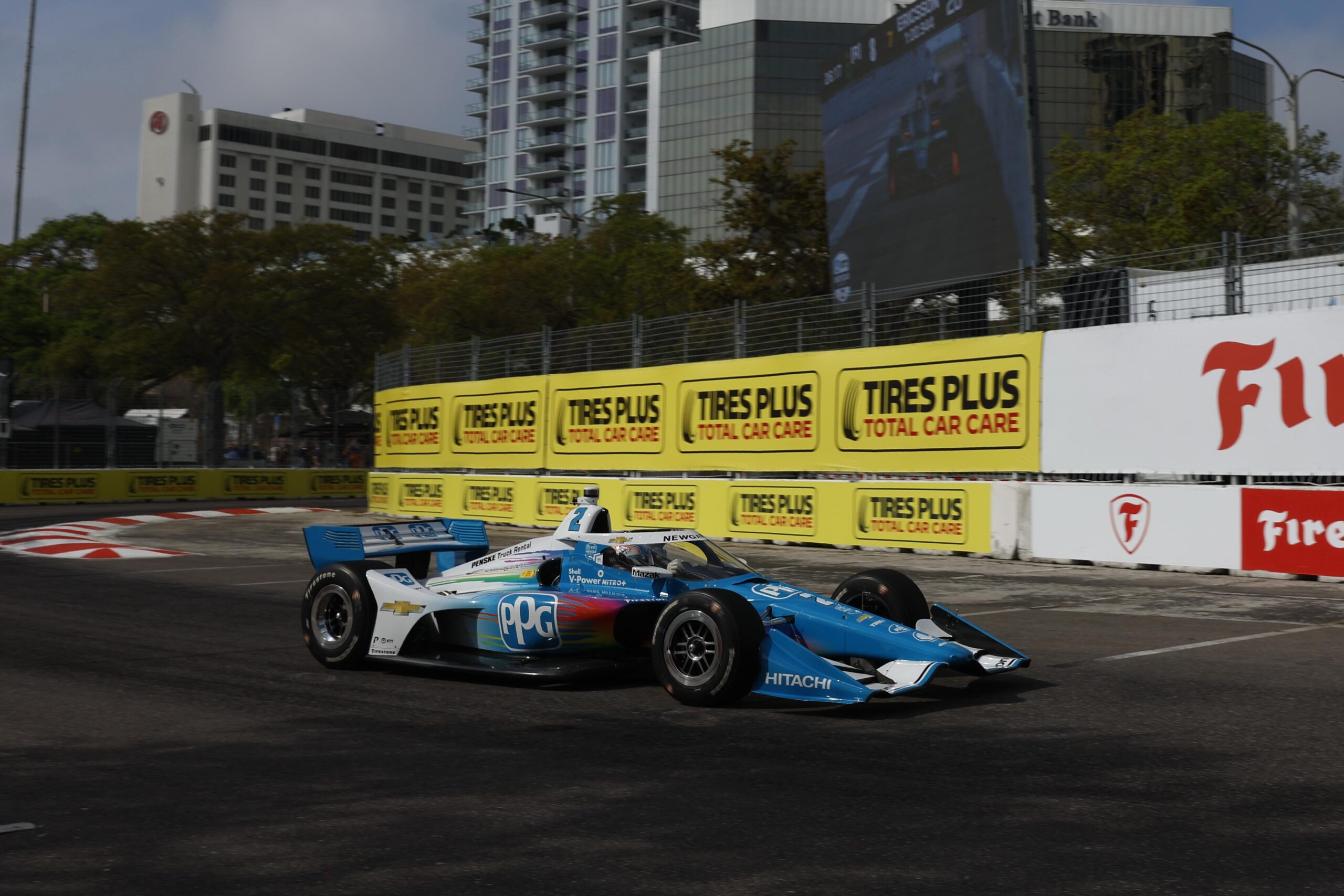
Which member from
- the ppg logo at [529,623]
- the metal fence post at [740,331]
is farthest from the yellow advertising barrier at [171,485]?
the ppg logo at [529,623]

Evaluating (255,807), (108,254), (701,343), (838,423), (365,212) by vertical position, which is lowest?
(255,807)

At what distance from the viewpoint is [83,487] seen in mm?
34062

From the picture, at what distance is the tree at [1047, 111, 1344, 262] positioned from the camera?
37594 mm

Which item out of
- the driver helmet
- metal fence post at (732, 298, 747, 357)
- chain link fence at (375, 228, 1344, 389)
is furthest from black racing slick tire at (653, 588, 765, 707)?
metal fence post at (732, 298, 747, 357)

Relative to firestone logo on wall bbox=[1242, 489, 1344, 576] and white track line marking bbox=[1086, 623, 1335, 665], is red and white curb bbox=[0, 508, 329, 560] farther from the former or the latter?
firestone logo on wall bbox=[1242, 489, 1344, 576]

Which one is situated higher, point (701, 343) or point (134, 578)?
point (701, 343)

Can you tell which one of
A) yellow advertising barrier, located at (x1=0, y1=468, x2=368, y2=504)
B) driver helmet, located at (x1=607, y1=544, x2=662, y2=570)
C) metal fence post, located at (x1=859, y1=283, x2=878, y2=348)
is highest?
metal fence post, located at (x1=859, y1=283, x2=878, y2=348)

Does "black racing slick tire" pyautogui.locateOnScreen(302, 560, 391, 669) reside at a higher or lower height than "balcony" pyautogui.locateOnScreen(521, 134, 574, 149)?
lower

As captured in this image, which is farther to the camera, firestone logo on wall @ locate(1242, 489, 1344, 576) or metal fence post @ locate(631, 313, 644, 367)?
metal fence post @ locate(631, 313, 644, 367)

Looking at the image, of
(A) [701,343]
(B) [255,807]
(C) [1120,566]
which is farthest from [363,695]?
(A) [701,343]

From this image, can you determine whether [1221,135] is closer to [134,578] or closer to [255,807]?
[134,578]

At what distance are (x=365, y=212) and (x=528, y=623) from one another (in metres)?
162

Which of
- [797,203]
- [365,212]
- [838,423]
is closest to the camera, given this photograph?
[838,423]

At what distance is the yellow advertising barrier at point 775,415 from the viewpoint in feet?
54.8
